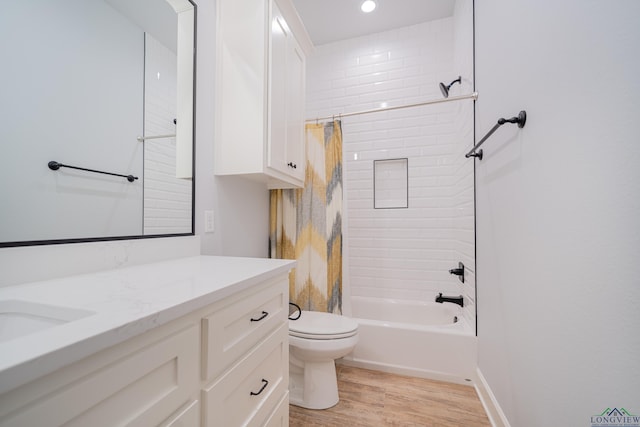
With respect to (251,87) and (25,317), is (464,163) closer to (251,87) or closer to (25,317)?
(251,87)

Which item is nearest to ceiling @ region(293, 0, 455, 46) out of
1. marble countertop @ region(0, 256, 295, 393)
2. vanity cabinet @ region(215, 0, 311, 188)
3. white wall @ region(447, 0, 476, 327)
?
white wall @ region(447, 0, 476, 327)

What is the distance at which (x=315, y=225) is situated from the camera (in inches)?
76.0

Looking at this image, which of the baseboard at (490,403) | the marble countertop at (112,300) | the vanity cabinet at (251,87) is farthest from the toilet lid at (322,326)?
the vanity cabinet at (251,87)

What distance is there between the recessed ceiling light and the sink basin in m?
2.67

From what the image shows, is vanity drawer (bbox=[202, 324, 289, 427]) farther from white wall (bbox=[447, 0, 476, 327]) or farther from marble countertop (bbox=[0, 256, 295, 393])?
white wall (bbox=[447, 0, 476, 327])

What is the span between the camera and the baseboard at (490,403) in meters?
1.25

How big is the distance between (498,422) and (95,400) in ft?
5.46

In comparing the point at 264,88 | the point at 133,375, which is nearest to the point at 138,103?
the point at 264,88

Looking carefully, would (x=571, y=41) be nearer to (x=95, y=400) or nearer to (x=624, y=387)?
(x=624, y=387)

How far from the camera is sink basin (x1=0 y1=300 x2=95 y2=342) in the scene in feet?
1.78

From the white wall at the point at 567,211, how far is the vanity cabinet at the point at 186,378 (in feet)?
3.02

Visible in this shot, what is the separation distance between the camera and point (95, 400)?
40 cm

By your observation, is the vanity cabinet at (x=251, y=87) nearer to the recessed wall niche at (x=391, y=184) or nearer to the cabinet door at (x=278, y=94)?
the cabinet door at (x=278, y=94)

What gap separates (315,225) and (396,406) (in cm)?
121
